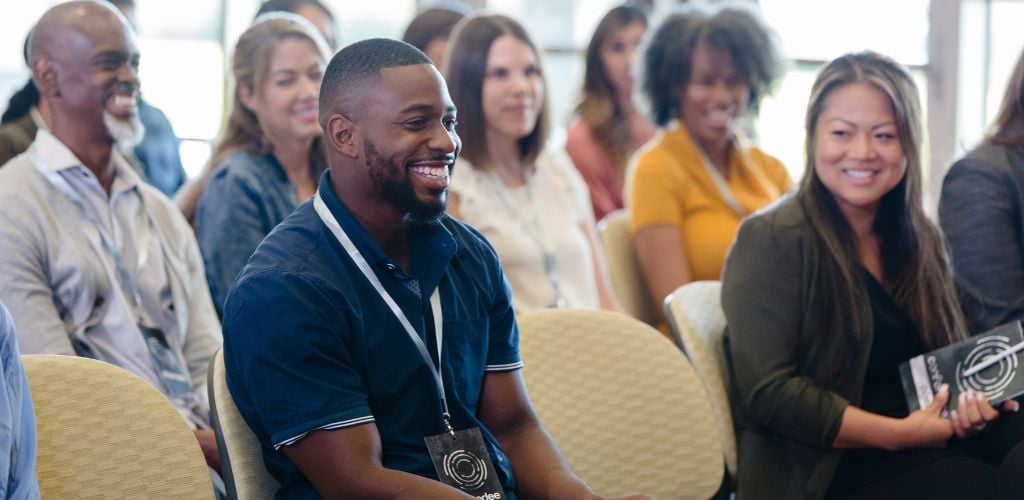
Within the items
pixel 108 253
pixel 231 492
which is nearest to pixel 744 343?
pixel 231 492

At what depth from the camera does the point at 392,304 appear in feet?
6.56

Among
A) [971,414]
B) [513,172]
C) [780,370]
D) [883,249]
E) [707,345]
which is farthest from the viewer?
[513,172]

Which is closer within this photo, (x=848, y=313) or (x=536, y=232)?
(x=848, y=313)

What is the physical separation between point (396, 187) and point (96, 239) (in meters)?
0.97

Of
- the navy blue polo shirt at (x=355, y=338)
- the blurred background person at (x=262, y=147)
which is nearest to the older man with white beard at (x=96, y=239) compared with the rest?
the blurred background person at (x=262, y=147)

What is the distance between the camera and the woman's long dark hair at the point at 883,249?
264 centimetres

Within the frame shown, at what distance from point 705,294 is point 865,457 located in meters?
0.50

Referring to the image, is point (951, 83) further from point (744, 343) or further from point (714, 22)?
point (744, 343)

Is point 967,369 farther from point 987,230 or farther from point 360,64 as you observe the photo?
point 360,64

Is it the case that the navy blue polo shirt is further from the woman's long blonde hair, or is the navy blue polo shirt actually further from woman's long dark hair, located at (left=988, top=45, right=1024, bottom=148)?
woman's long dark hair, located at (left=988, top=45, right=1024, bottom=148)

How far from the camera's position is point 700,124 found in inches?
153

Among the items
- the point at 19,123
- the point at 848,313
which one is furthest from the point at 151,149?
the point at 848,313

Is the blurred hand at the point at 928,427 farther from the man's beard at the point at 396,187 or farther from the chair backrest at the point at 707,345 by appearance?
the man's beard at the point at 396,187

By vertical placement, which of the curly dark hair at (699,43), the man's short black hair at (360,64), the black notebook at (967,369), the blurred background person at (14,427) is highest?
the man's short black hair at (360,64)
